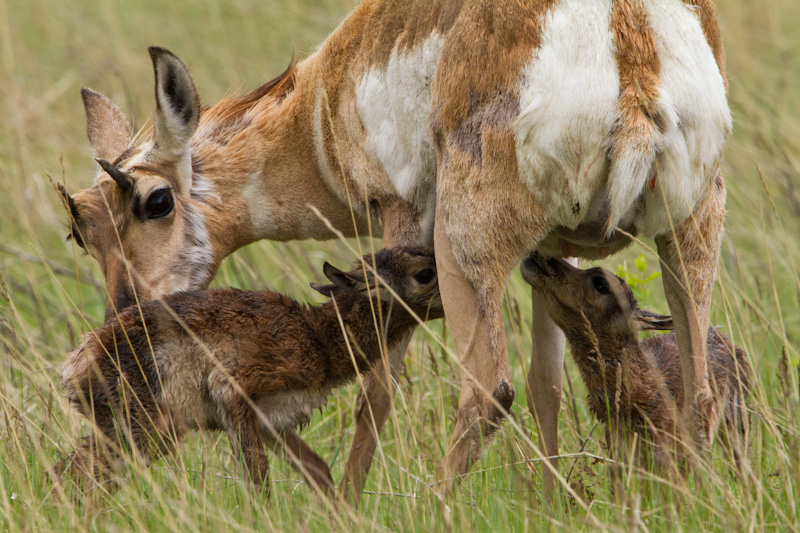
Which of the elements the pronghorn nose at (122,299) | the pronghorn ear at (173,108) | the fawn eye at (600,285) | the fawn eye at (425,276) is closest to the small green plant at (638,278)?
the fawn eye at (600,285)

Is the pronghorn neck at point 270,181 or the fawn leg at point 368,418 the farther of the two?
the pronghorn neck at point 270,181

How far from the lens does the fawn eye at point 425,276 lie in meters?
4.95

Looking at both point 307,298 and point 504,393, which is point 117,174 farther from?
point 504,393

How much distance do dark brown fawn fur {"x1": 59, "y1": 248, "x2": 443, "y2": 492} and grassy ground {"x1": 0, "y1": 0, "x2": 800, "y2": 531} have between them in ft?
0.60

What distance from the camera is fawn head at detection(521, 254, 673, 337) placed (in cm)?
495

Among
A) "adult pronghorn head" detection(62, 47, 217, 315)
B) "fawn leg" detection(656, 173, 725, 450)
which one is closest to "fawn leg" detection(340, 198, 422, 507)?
"adult pronghorn head" detection(62, 47, 217, 315)

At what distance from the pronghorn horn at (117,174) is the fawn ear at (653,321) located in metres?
2.70

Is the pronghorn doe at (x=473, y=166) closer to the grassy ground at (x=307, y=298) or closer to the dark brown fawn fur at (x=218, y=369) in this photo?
the grassy ground at (x=307, y=298)

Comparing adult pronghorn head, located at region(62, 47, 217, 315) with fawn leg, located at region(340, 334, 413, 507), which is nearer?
fawn leg, located at region(340, 334, 413, 507)

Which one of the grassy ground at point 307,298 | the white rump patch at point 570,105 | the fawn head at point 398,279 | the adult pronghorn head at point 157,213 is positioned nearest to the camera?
the white rump patch at point 570,105

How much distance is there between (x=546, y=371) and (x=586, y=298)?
612 mm

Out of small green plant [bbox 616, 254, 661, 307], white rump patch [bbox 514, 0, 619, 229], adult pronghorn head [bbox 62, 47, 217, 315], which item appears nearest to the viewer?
white rump patch [bbox 514, 0, 619, 229]

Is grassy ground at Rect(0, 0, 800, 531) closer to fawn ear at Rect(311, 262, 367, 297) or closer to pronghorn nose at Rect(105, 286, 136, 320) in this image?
pronghorn nose at Rect(105, 286, 136, 320)

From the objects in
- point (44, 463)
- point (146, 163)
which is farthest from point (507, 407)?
point (146, 163)
